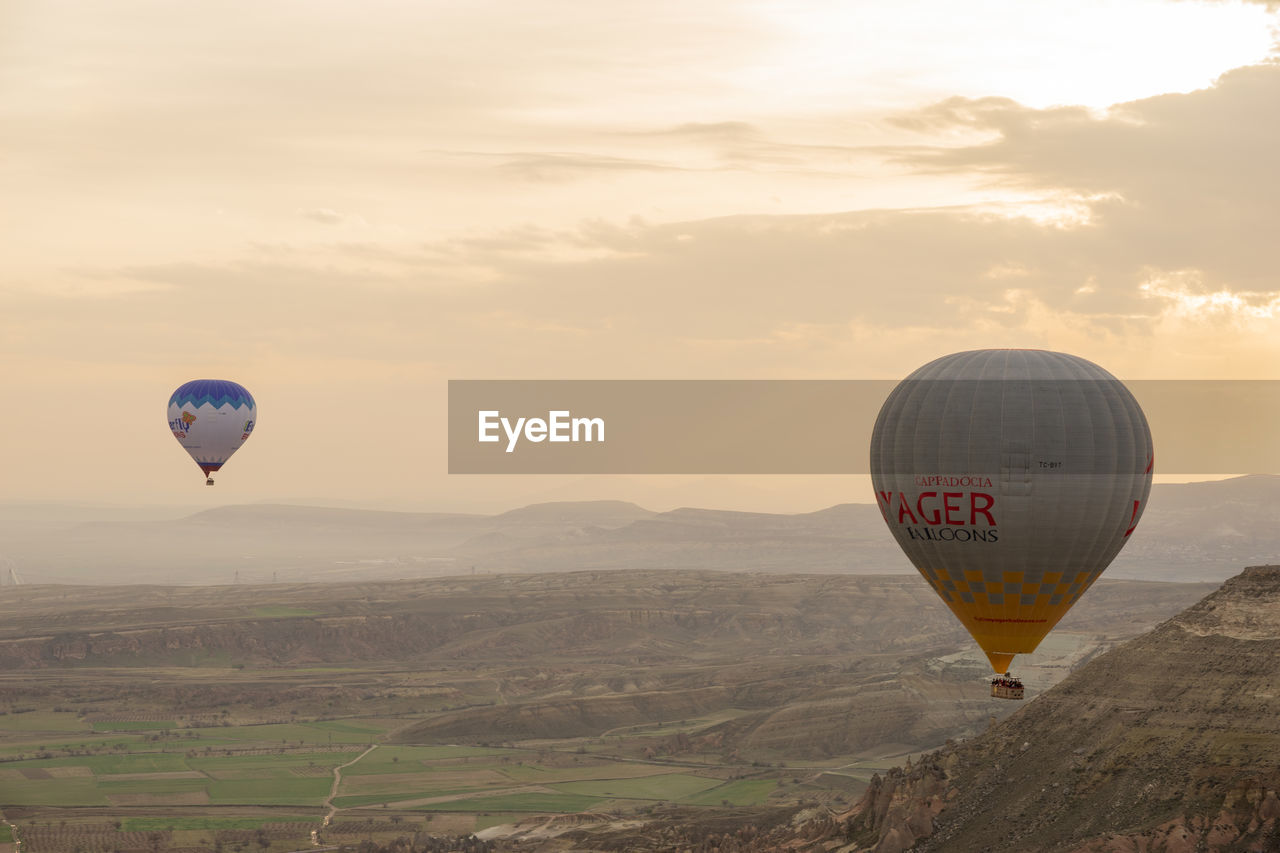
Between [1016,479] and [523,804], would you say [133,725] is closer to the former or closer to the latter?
[523,804]

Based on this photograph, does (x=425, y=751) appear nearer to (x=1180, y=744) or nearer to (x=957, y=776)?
(x=957, y=776)

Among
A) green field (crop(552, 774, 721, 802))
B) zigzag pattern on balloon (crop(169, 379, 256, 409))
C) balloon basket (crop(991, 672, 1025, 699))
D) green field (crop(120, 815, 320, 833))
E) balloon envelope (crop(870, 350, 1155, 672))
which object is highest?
zigzag pattern on balloon (crop(169, 379, 256, 409))

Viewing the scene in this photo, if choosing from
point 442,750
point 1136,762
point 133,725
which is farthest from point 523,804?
point 1136,762

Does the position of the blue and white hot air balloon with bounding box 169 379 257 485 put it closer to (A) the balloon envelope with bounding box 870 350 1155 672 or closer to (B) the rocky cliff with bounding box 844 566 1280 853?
(B) the rocky cliff with bounding box 844 566 1280 853

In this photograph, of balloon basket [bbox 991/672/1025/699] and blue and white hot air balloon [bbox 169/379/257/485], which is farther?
blue and white hot air balloon [bbox 169/379/257/485]

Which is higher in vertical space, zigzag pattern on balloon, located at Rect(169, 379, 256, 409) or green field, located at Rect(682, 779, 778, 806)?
zigzag pattern on balloon, located at Rect(169, 379, 256, 409)

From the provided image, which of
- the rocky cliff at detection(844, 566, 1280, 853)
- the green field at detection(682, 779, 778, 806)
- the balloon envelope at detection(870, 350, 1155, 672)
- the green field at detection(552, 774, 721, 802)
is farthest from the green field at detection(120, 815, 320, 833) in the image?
the balloon envelope at detection(870, 350, 1155, 672)
